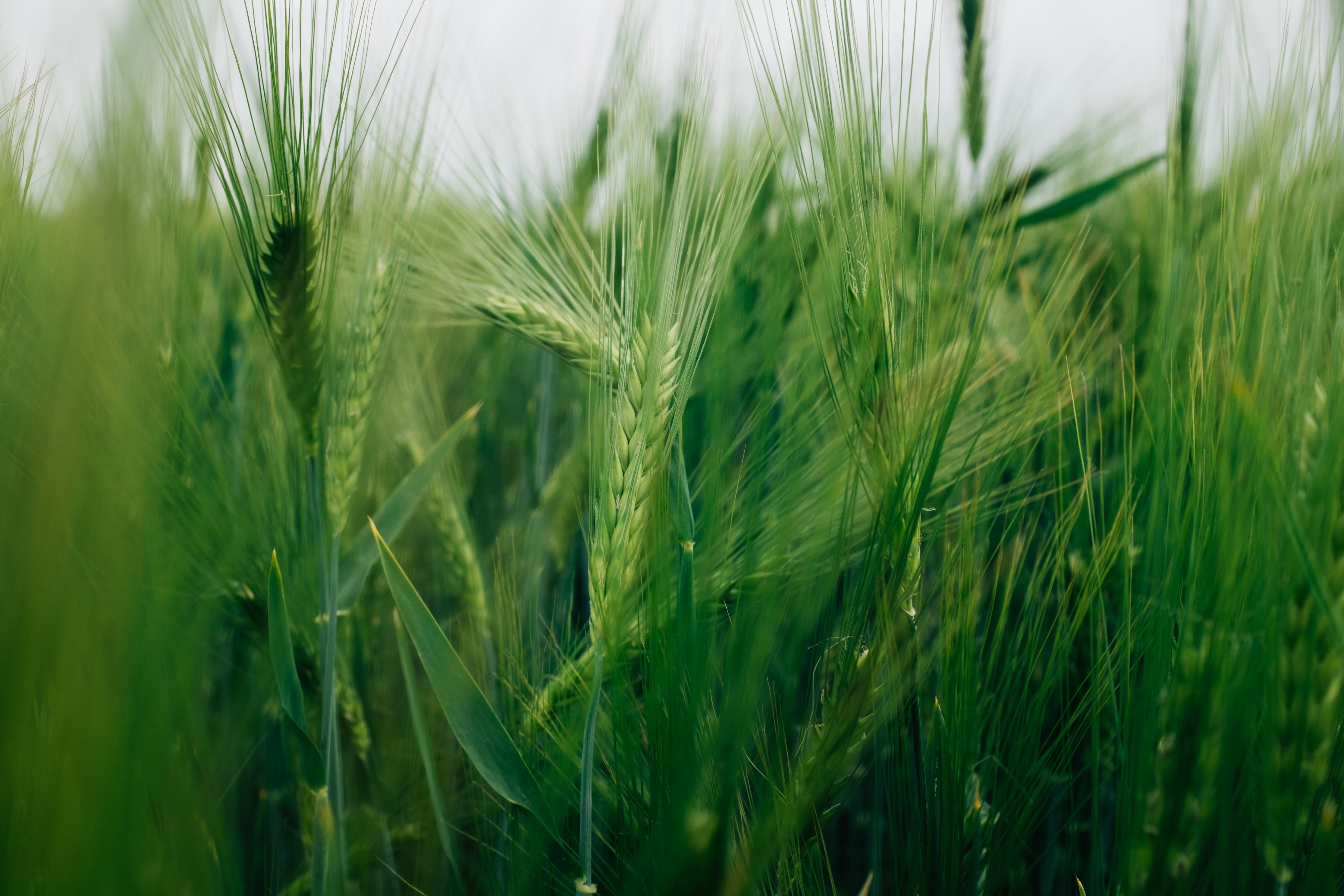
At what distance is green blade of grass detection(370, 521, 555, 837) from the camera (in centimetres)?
49

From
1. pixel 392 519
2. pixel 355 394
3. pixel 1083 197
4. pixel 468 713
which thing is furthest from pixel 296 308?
pixel 1083 197

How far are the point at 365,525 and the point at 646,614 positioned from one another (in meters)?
0.49

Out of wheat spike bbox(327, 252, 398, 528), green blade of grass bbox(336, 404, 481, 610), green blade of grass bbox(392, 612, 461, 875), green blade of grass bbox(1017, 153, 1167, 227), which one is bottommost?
green blade of grass bbox(392, 612, 461, 875)

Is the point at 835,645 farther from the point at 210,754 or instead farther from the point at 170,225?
the point at 170,225

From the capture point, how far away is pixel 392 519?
648 mm

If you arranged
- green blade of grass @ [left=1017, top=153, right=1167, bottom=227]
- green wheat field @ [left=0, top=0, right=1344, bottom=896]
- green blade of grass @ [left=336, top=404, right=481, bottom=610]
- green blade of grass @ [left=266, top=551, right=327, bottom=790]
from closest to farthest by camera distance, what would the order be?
1. green wheat field @ [left=0, top=0, right=1344, bottom=896]
2. green blade of grass @ [left=266, top=551, right=327, bottom=790]
3. green blade of grass @ [left=336, top=404, right=481, bottom=610]
4. green blade of grass @ [left=1017, top=153, right=1167, bottom=227]

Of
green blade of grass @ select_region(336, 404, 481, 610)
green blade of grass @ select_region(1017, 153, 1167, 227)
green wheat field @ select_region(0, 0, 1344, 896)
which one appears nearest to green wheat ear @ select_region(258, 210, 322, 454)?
green wheat field @ select_region(0, 0, 1344, 896)

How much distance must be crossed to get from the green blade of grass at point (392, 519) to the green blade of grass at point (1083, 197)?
0.75 m

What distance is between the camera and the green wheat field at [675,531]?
1.30 feet

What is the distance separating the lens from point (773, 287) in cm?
84

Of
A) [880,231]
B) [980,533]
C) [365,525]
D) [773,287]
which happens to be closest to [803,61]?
[880,231]

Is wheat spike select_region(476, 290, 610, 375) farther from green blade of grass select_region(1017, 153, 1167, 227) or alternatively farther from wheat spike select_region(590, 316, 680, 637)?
green blade of grass select_region(1017, 153, 1167, 227)

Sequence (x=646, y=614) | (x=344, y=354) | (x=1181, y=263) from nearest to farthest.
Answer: (x=646, y=614) → (x=344, y=354) → (x=1181, y=263)

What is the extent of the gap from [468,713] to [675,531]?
195 mm
